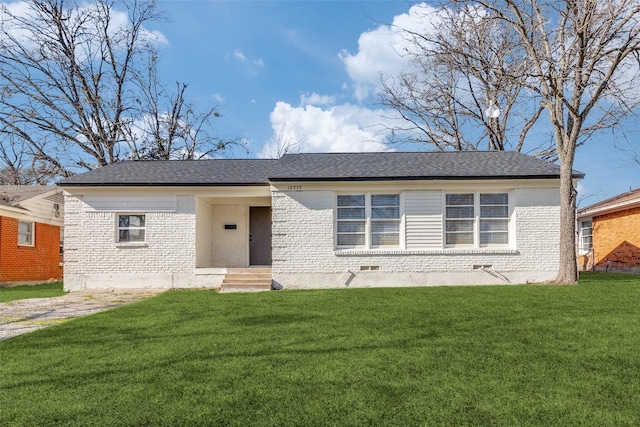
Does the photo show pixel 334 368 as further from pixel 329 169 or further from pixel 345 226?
pixel 329 169

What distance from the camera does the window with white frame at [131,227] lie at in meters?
13.8

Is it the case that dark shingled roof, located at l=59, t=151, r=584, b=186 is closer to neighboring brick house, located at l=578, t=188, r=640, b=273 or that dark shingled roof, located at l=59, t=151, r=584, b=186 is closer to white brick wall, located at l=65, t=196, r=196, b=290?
white brick wall, located at l=65, t=196, r=196, b=290

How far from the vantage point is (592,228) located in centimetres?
2095

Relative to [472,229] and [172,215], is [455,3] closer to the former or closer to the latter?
[472,229]

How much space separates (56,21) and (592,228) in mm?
31191

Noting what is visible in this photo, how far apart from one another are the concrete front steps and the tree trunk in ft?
29.2

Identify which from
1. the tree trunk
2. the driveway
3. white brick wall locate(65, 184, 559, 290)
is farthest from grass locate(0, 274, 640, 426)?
white brick wall locate(65, 184, 559, 290)

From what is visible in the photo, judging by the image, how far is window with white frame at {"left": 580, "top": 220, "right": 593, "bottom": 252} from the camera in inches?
842

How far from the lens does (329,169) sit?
545 inches

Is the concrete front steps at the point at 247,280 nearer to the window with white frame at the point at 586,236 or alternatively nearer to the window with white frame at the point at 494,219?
the window with white frame at the point at 494,219

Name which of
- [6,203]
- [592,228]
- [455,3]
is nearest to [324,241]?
[455,3]

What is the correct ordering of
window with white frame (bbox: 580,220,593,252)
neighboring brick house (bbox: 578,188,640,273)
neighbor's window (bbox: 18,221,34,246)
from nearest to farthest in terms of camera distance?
Answer: 1. neighboring brick house (bbox: 578,188,640,273)
2. neighbor's window (bbox: 18,221,34,246)
3. window with white frame (bbox: 580,220,593,252)

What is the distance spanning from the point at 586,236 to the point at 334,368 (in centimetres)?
2211

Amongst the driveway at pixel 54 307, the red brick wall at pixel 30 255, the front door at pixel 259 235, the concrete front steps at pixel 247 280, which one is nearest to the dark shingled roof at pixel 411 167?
the front door at pixel 259 235
